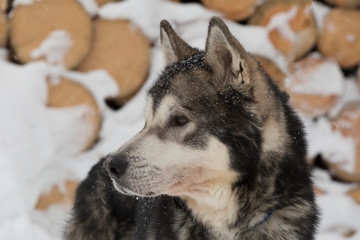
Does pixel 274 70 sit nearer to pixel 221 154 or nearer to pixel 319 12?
pixel 319 12

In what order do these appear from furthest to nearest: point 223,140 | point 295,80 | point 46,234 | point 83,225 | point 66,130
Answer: point 295,80 < point 66,130 < point 46,234 < point 83,225 < point 223,140

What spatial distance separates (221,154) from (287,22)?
7.45ft

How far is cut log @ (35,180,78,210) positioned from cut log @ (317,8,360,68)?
2491 millimetres

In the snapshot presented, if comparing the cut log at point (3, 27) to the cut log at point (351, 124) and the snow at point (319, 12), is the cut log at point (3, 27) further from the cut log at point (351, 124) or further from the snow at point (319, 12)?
the cut log at point (351, 124)

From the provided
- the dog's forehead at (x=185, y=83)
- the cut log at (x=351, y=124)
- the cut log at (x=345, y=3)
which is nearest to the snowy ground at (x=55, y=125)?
the cut log at (x=351, y=124)

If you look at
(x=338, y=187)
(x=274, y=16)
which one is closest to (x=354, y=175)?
(x=338, y=187)

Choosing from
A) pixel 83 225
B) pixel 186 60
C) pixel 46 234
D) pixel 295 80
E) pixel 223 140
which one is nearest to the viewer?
pixel 223 140

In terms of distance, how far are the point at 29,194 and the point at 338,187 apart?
271 cm

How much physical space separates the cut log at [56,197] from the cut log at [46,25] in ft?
3.48

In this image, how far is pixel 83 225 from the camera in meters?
3.00

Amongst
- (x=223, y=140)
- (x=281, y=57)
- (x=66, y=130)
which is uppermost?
(x=223, y=140)

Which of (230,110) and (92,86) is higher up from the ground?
(230,110)

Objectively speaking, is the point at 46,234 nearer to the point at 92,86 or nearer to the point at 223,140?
the point at 92,86

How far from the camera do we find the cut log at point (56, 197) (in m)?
3.88
